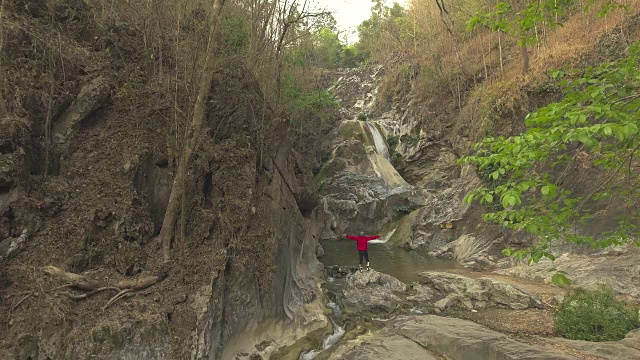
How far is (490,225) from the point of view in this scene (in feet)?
54.1

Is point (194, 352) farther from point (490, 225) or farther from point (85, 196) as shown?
point (490, 225)

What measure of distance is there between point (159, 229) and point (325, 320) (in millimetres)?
4875

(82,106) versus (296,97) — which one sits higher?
(296,97)

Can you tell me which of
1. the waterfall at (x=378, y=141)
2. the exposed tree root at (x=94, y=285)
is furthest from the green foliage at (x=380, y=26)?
the exposed tree root at (x=94, y=285)

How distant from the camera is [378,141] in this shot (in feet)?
98.2

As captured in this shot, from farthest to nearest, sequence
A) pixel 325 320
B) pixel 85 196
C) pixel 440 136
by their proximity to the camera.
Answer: pixel 440 136
pixel 325 320
pixel 85 196

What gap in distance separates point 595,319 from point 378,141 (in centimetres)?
2370

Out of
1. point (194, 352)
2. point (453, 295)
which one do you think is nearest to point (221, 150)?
point (194, 352)

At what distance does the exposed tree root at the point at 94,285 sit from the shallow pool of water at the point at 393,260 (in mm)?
9804

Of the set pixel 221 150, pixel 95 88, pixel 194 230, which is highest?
pixel 95 88

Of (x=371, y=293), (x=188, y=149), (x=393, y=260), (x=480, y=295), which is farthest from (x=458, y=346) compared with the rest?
(x=393, y=260)

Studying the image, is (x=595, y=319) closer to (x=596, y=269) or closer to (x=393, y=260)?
(x=596, y=269)

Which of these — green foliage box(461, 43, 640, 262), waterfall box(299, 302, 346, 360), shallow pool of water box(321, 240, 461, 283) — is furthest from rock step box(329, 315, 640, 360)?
shallow pool of water box(321, 240, 461, 283)

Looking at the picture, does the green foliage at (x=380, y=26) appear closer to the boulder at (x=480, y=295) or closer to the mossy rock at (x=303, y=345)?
the boulder at (x=480, y=295)
